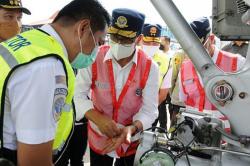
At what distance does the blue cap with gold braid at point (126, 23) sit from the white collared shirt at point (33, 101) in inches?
43.1

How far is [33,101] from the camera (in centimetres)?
108

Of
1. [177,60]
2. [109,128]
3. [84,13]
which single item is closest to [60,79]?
[84,13]

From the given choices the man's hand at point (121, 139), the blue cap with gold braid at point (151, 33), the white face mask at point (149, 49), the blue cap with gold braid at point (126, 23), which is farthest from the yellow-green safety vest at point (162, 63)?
the man's hand at point (121, 139)

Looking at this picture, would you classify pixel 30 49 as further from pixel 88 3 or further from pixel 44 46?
pixel 88 3

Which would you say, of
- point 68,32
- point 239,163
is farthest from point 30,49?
point 239,163

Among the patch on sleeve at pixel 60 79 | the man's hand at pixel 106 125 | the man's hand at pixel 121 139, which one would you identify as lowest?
the man's hand at pixel 121 139

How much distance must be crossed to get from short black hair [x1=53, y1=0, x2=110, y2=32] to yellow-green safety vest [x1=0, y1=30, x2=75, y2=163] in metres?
0.15

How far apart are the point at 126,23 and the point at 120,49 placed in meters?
0.19

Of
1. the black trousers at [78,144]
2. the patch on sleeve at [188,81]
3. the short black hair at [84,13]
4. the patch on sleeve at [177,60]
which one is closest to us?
the short black hair at [84,13]

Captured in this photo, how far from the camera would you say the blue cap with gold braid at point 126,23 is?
7.22 ft

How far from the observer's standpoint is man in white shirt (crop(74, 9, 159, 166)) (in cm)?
225

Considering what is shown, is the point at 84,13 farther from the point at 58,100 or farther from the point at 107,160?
the point at 107,160

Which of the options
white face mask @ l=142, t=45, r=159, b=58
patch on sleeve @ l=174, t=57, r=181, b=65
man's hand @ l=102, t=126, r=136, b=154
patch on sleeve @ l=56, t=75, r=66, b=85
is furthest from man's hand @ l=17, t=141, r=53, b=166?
patch on sleeve @ l=174, t=57, r=181, b=65

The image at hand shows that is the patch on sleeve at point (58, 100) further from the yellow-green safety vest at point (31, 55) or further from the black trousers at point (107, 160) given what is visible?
the black trousers at point (107, 160)
